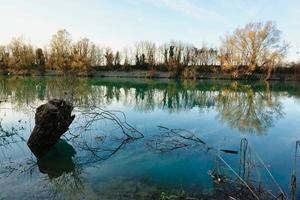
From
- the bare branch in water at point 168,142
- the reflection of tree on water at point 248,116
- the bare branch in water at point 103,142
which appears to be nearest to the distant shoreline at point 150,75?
the reflection of tree on water at point 248,116

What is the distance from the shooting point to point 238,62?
43906 mm

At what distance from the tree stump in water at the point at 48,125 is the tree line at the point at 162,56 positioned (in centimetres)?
3872

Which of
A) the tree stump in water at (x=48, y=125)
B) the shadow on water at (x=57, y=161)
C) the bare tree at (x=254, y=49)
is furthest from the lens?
the bare tree at (x=254, y=49)

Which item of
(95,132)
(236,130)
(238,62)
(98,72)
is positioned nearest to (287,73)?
(238,62)

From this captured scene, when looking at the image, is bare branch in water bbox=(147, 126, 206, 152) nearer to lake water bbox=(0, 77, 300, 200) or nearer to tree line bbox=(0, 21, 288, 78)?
lake water bbox=(0, 77, 300, 200)

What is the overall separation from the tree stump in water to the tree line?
38.7 metres

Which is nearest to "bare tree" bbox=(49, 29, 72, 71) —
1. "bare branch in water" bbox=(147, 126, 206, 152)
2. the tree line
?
the tree line

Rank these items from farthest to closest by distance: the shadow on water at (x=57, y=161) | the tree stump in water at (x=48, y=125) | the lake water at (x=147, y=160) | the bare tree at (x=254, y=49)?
the bare tree at (x=254, y=49) < the tree stump in water at (x=48, y=125) < the shadow on water at (x=57, y=161) < the lake water at (x=147, y=160)

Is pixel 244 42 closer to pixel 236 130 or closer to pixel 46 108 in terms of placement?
pixel 236 130

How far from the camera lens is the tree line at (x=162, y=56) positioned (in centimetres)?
4281

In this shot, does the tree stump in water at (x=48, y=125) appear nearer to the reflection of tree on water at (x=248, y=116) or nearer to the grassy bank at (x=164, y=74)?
the reflection of tree on water at (x=248, y=116)

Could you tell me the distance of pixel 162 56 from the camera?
55594mm

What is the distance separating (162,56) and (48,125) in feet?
165

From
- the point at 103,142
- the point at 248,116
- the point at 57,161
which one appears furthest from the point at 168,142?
the point at 248,116
